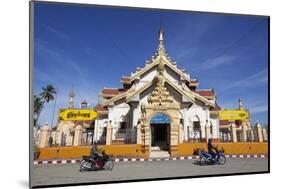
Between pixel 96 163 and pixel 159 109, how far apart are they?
1.68 m

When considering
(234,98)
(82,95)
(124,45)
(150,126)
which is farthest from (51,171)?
(234,98)

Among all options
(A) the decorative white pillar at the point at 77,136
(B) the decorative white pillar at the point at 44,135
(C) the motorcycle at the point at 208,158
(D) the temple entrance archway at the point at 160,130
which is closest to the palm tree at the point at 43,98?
(B) the decorative white pillar at the point at 44,135

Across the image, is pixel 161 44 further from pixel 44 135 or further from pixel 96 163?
pixel 44 135

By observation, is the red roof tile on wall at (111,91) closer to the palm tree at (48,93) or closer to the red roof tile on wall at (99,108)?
the red roof tile on wall at (99,108)

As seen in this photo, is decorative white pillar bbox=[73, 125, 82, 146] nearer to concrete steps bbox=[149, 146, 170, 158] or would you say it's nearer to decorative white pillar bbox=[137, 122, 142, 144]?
decorative white pillar bbox=[137, 122, 142, 144]

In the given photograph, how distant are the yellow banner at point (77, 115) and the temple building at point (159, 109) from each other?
0.19 meters

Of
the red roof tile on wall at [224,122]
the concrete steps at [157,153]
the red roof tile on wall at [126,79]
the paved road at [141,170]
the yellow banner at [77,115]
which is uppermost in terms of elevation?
the red roof tile on wall at [126,79]

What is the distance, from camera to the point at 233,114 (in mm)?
7871

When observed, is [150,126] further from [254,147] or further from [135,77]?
[254,147]

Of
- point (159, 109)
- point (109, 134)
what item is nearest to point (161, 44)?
point (159, 109)

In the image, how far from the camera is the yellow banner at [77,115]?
682 cm

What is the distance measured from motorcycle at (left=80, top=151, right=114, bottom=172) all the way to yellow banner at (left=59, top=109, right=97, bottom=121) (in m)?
0.70

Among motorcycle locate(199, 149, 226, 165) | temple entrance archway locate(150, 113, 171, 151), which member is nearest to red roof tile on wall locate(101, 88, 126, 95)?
temple entrance archway locate(150, 113, 171, 151)

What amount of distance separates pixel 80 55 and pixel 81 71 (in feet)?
0.95
